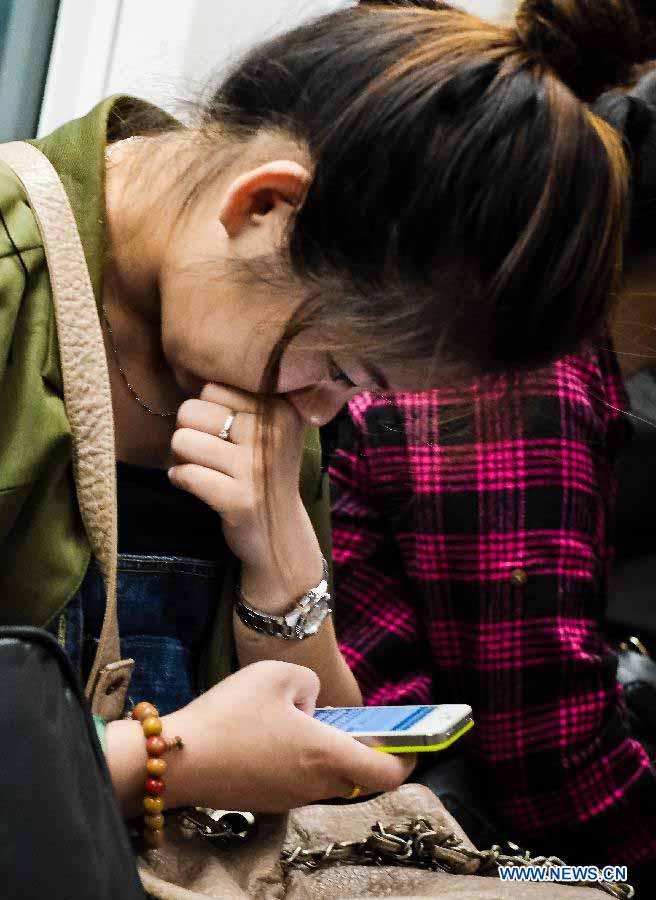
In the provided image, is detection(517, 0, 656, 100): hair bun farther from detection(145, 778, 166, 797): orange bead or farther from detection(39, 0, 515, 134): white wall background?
detection(39, 0, 515, 134): white wall background

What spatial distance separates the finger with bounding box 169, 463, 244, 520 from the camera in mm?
1032

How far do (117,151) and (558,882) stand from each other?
31.1 inches

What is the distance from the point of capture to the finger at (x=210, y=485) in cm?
103

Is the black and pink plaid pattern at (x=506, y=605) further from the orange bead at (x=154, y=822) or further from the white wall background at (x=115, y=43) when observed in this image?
the white wall background at (x=115, y=43)

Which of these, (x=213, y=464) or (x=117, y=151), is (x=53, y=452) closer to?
(x=213, y=464)

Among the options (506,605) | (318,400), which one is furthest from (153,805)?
(506,605)

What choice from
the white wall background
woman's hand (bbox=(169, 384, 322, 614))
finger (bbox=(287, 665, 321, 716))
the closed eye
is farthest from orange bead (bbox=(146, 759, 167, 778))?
the white wall background

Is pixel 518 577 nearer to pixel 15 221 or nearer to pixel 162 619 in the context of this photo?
pixel 162 619

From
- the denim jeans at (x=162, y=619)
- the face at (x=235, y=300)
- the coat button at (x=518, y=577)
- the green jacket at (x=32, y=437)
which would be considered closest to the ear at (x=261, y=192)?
the face at (x=235, y=300)

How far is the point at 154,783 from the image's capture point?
90 cm

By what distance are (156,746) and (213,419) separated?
0.29 m

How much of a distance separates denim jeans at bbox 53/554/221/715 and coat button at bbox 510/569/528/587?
0.45 meters

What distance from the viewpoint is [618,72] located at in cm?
97

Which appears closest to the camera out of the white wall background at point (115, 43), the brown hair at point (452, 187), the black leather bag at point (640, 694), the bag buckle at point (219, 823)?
the brown hair at point (452, 187)
